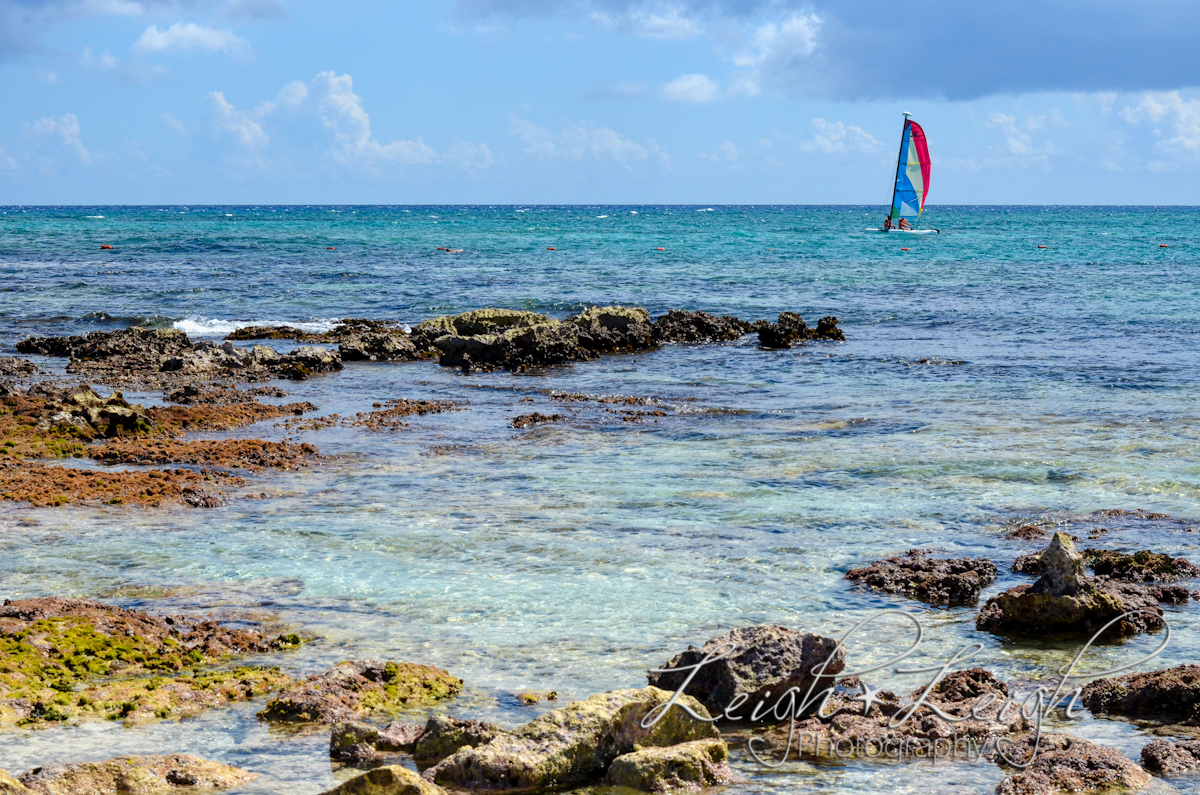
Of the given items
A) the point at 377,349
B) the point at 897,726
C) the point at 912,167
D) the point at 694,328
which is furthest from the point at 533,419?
the point at 912,167

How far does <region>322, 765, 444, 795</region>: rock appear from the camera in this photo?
16.1ft

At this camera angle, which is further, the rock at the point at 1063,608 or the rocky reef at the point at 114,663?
the rock at the point at 1063,608

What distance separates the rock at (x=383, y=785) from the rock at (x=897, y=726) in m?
2.12

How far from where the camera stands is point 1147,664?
24.2ft

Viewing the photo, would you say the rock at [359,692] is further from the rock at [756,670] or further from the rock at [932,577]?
the rock at [932,577]

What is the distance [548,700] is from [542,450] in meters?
7.71

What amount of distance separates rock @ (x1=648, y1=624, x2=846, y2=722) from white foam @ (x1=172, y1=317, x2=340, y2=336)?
22.2m

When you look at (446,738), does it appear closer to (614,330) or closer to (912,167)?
(614,330)

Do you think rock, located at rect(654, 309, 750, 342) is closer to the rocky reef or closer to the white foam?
the white foam

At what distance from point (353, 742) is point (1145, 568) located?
22.0ft

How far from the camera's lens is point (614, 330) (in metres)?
25.0

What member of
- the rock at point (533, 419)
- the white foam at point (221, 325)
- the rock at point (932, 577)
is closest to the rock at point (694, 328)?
the white foam at point (221, 325)

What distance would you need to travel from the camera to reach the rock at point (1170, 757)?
18.7ft

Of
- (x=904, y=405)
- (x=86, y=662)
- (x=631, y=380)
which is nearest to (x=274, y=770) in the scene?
(x=86, y=662)
